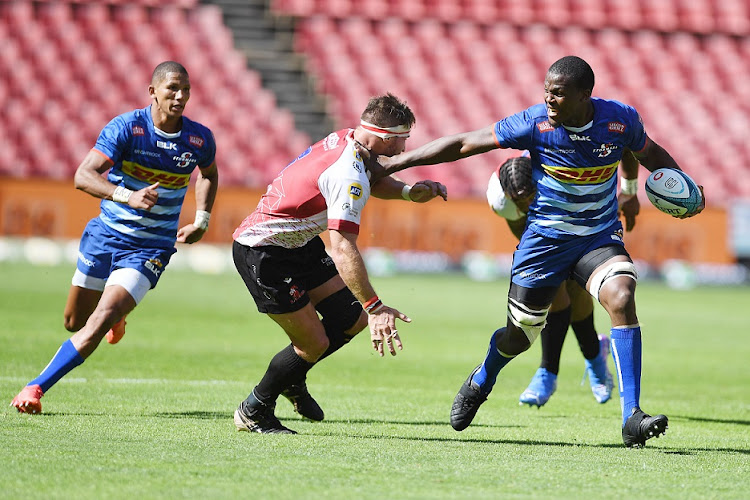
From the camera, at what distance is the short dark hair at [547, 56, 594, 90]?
6.23 metres

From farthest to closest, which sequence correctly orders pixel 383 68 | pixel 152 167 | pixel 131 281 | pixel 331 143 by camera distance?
pixel 383 68 → pixel 152 167 → pixel 131 281 → pixel 331 143

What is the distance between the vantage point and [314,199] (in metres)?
6.32

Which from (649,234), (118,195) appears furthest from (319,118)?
(118,195)

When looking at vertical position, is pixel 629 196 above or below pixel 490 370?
above

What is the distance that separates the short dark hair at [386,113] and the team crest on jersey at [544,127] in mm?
771

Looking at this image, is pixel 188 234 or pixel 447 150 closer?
pixel 447 150

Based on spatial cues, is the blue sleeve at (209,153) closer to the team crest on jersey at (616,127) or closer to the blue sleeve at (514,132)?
the blue sleeve at (514,132)

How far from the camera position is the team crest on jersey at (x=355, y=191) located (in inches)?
234

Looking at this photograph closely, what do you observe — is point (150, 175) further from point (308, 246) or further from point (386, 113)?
point (386, 113)

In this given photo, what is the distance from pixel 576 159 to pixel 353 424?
7.05ft

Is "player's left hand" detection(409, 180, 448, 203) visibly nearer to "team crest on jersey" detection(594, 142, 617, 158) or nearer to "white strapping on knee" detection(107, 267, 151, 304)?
"team crest on jersey" detection(594, 142, 617, 158)

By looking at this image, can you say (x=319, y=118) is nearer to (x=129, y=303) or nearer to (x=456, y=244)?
(x=456, y=244)

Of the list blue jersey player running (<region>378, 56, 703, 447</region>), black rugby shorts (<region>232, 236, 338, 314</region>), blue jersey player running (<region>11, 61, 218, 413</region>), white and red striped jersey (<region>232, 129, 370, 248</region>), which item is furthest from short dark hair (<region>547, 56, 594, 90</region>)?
blue jersey player running (<region>11, 61, 218, 413</region>)

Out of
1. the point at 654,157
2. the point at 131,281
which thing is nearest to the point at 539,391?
the point at 654,157
